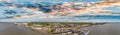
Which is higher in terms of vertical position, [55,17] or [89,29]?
[55,17]

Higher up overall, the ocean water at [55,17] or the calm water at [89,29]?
the ocean water at [55,17]

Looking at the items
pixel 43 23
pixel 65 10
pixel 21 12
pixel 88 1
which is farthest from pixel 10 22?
pixel 88 1

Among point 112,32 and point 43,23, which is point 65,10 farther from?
point 112,32

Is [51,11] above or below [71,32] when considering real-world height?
above

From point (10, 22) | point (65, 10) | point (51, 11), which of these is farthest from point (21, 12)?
point (65, 10)


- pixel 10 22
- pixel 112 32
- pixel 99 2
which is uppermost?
pixel 99 2

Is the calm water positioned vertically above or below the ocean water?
below

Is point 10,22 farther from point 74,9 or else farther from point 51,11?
point 74,9
